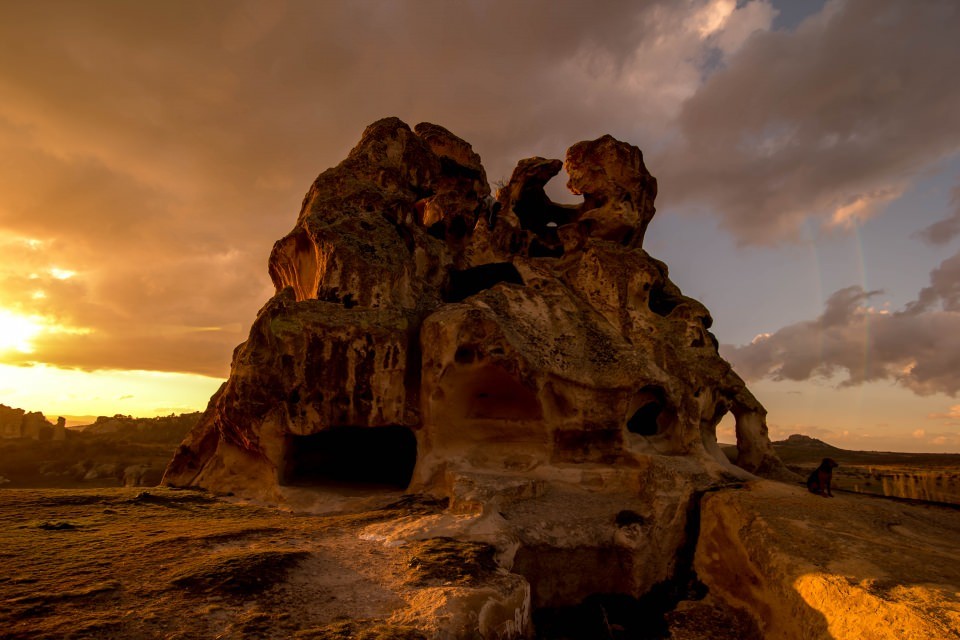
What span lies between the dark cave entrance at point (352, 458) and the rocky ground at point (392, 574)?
218 centimetres

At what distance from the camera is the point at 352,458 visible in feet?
45.3

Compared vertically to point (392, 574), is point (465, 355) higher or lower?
higher

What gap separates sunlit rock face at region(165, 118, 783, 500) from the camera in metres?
10.5

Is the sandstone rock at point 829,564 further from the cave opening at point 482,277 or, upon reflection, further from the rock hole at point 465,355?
the cave opening at point 482,277

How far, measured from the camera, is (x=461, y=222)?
19375 millimetres

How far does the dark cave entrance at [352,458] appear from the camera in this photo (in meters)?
11.6

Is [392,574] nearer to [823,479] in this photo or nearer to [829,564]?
[829,564]

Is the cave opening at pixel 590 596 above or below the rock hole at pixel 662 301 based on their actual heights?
below

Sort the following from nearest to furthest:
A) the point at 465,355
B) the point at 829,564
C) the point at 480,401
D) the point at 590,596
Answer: the point at 829,564
the point at 590,596
the point at 465,355
the point at 480,401

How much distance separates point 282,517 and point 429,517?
3.12 m

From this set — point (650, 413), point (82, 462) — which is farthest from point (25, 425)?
point (650, 413)

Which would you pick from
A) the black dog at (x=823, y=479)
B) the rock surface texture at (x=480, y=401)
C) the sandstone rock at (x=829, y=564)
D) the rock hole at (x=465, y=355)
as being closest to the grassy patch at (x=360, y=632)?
the rock surface texture at (x=480, y=401)

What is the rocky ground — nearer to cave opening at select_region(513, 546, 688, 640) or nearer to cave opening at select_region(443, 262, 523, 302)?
cave opening at select_region(513, 546, 688, 640)

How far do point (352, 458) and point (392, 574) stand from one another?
355 inches
